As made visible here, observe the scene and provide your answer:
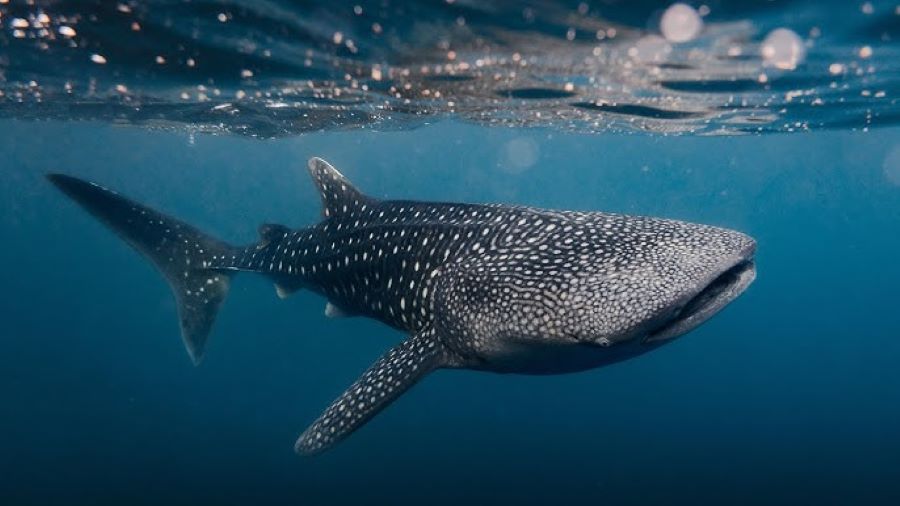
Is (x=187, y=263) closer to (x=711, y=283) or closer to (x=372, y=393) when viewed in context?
(x=372, y=393)

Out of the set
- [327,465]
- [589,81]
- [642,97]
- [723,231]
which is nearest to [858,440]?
[642,97]

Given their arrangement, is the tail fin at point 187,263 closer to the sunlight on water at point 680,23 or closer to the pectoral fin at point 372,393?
the pectoral fin at point 372,393

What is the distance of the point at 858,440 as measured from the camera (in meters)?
19.2

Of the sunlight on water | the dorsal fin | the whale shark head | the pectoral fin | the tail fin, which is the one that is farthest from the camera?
the sunlight on water

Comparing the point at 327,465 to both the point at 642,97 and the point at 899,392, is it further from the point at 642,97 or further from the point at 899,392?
the point at 899,392

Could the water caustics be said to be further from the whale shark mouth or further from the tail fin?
the whale shark mouth

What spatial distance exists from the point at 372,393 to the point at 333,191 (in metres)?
2.89

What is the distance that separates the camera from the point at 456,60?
40.7 ft

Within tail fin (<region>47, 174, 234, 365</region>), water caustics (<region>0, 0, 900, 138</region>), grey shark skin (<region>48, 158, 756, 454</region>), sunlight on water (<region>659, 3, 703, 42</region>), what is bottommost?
tail fin (<region>47, 174, 234, 365</region>)

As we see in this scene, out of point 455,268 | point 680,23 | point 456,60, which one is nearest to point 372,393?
point 455,268

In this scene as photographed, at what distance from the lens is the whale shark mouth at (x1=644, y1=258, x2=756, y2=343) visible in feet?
12.5

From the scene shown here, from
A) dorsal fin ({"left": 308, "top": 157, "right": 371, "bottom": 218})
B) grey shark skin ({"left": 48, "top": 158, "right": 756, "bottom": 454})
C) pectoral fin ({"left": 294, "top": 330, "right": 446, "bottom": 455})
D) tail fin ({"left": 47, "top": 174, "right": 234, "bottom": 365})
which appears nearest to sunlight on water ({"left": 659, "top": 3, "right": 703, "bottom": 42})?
grey shark skin ({"left": 48, "top": 158, "right": 756, "bottom": 454})

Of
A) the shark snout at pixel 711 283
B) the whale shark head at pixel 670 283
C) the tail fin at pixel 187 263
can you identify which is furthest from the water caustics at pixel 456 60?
the shark snout at pixel 711 283

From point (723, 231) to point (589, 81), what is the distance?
10.9 metres
